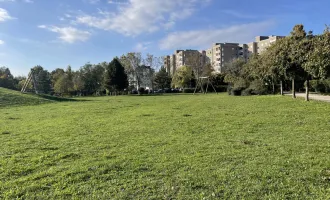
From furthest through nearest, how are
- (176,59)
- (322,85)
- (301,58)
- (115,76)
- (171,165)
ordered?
(176,59)
(115,76)
(322,85)
(301,58)
(171,165)

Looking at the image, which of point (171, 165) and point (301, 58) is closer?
point (171, 165)

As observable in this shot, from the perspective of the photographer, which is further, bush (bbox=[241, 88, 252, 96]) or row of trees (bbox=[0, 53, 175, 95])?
row of trees (bbox=[0, 53, 175, 95])

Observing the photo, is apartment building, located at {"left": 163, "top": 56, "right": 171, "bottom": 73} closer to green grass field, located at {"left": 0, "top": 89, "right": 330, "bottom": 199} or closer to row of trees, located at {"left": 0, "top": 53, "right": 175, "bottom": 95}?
row of trees, located at {"left": 0, "top": 53, "right": 175, "bottom": 95}

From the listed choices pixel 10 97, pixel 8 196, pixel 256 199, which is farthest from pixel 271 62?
pixel 10 97

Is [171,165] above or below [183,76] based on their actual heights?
below

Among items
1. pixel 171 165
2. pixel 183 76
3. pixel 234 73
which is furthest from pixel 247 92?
pixel 183 76

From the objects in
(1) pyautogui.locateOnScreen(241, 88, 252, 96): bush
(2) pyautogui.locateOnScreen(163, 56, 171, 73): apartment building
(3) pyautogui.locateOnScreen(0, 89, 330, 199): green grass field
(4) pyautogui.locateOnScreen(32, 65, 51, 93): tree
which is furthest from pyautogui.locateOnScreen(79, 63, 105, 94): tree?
(3) pyautogui.locateOnScreen(0, 89, 330, 199): green grass field

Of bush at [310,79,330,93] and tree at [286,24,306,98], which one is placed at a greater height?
tree at [286,24,306,98]

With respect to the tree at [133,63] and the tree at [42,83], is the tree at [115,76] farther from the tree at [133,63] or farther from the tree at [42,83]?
the tree at [42,83]

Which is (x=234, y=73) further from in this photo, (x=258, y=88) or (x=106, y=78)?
(x=106, y=78)

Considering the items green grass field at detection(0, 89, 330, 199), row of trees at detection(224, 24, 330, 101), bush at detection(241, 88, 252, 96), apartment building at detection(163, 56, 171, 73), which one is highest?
apartment building at detection(163, 56, 171, 73)

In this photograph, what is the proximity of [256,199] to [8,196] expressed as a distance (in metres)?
3.68

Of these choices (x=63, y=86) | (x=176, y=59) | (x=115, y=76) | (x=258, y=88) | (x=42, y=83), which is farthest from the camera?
(x=176, y=59)

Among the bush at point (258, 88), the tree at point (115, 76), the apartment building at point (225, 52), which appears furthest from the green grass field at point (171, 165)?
the apartment building at point (225, 52)
